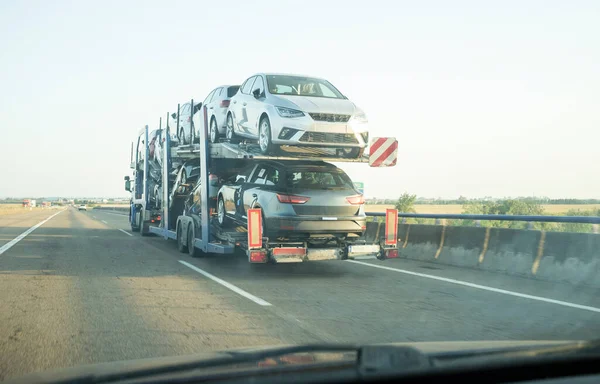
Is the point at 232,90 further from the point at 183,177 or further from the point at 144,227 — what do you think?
the point at 144,227

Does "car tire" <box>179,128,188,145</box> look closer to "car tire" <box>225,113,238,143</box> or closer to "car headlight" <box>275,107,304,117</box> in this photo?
"car tire" <box>225,113,238,143</box>

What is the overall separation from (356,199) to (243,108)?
10.4 feet

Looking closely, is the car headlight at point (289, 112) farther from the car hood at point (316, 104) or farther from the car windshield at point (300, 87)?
the car windshield at point (300, 87)

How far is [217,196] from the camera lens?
13.4m

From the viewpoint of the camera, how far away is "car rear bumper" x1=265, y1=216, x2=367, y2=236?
1066cm

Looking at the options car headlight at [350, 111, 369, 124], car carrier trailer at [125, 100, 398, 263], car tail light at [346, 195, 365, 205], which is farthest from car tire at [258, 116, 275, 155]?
car tail light at [346, 195, 365, 205]

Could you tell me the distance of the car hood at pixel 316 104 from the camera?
11.3 m

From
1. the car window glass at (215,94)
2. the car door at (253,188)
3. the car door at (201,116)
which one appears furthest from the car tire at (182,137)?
the car door at (253,188)

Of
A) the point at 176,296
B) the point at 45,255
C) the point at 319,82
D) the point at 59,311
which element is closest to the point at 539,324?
the point at 176,296

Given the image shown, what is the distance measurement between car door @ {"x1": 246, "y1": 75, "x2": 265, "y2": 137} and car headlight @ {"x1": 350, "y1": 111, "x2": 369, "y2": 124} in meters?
1.74

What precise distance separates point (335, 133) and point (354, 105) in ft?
2.70

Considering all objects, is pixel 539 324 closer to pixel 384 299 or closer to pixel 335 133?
pixel 384 299

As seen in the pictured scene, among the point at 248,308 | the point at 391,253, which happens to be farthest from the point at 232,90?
the point at 248,308

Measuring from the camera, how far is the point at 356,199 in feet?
37.1
